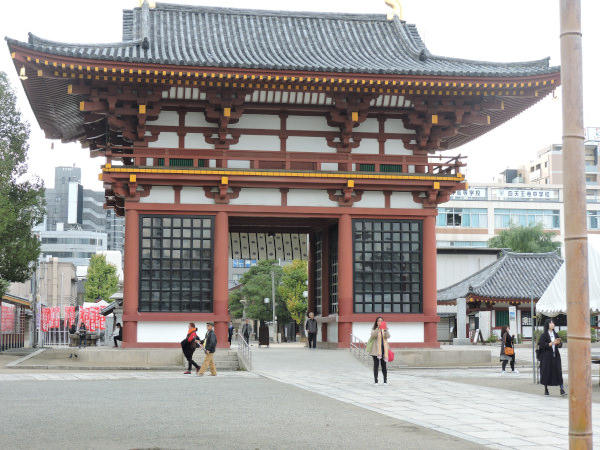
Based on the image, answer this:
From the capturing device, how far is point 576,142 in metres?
5.71

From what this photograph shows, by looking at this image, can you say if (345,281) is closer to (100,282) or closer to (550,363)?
(550,363)

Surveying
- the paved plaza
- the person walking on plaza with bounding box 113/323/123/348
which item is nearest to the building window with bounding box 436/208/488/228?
the person walking on plaza with bounding box 113/323/123/348

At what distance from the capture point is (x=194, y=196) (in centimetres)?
2797

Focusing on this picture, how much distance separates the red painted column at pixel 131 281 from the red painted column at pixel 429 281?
10480 millimetres

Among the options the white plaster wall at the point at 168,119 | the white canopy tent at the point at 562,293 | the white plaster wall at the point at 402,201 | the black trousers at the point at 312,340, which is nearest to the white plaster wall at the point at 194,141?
the white plaster wall at the point at 168,119

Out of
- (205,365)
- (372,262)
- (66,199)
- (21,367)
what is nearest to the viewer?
(205,365)

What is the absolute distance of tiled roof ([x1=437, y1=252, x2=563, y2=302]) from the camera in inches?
2149

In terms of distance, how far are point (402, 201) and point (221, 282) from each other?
7.45 m

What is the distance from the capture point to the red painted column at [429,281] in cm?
2870

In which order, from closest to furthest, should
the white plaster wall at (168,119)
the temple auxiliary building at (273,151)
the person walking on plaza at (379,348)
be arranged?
the person walking on plaza at (379,348)
the temple auxiliary building at (273,151)
the white plaster wall at (168,119)

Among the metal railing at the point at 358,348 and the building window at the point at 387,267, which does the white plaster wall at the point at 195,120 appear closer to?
the building window at the point at 387,267

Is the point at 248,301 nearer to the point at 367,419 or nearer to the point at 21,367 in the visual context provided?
the point at 21,367

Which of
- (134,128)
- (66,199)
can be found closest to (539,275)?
(134,128)

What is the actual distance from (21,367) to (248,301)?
193ft
